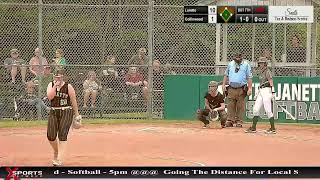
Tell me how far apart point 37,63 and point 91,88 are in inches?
68.9

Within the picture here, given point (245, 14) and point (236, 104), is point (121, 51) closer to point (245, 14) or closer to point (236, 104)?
point (245, 14)

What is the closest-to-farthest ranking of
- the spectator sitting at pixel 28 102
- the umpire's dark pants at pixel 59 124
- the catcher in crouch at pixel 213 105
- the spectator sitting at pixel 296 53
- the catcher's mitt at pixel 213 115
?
the umpire's dark pants at pixel 59 124
the catcher in crouch at pixel 213 105
the catcher's mitt at pixel 213 115
the spectator sitting at pixel 28 102
the spectator sitting at pixel 296 53

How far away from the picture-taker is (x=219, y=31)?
21172 millimetres

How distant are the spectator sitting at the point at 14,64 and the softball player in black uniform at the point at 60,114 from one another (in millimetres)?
8423

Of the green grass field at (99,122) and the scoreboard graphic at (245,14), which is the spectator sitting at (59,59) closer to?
the green grass field at (99,122)

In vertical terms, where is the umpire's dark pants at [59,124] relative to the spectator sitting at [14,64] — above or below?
below

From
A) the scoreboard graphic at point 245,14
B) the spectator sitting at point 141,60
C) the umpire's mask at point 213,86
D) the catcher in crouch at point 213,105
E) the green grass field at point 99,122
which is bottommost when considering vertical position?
the green grass field at point 99,122

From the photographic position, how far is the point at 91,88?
66.9 ft

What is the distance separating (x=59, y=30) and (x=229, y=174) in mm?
12632

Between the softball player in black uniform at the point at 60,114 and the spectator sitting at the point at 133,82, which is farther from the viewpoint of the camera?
the spectator sitting at the point at 133,82

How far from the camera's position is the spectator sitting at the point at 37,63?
2019cm

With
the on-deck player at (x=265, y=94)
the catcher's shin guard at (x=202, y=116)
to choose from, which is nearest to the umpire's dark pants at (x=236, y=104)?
the catcher's shin guard at (x=202, y=116)

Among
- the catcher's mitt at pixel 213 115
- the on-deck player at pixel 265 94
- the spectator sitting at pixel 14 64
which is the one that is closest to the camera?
the on-deck player at pixel 265 94

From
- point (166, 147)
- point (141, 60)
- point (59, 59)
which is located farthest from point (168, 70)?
point (166, 147)
